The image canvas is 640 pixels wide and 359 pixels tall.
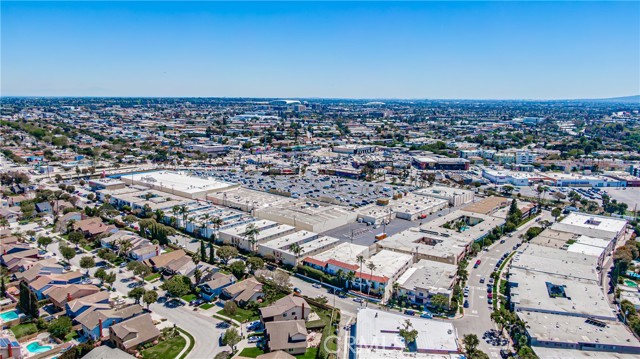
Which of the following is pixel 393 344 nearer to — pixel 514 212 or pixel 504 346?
pixel 504 346

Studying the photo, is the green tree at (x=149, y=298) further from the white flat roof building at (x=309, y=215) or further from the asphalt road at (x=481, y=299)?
the asphalt road at (x=481, y=299)

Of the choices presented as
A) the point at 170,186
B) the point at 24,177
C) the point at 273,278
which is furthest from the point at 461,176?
the point at 24,177

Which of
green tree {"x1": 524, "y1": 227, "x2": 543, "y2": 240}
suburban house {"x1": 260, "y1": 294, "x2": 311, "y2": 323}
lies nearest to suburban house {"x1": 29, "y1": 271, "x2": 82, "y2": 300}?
suburban house {"x1": 260, "y1": 294, "x2": 311, "y2": 323}

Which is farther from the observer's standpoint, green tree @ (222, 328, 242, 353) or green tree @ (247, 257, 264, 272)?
green tree @ (247, 257, 264, 272)

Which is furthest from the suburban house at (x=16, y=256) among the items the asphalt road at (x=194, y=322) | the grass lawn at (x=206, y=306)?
the grass lawn at (x=206, y=306)

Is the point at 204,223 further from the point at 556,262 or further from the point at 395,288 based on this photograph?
the point at 556,262

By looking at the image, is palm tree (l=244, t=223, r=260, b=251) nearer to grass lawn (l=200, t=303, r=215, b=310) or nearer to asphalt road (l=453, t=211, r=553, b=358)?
grass lawn (l=200, t=303, r=215, b=310)

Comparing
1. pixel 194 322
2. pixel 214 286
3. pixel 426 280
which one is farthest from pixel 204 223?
pixel 426 280
